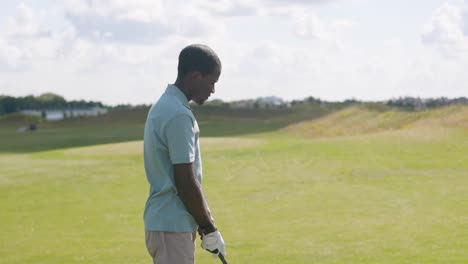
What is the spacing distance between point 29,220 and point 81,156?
59.0 feet

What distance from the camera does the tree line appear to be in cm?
12069

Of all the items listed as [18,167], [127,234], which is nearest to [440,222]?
[127,234]

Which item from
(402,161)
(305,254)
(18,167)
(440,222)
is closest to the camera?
(305,254)

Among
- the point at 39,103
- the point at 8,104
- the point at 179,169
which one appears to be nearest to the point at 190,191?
the point at 179,169

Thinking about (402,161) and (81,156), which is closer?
(402,161)

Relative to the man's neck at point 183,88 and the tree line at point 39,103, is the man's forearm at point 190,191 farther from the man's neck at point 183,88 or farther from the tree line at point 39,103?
the tree line at point 39,103

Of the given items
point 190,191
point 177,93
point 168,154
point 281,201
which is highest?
point 177,93

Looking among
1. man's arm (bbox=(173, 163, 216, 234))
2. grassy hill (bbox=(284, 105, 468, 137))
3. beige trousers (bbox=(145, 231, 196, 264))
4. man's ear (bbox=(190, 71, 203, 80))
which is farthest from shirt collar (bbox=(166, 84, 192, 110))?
grassy hill (bbox=(284, 105, 468, 137))

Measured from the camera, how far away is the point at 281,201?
18.3 m

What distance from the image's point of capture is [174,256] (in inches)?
191

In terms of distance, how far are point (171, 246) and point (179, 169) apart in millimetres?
607

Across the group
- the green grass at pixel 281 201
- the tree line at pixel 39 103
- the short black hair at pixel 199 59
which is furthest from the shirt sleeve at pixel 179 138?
the tree line at pixel 39 103

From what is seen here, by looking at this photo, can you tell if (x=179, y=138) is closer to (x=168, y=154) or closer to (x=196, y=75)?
(x=168, y=154)

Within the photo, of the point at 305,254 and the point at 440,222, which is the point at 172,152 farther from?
the point at 440,222
